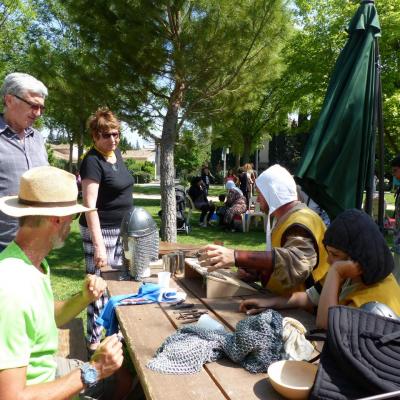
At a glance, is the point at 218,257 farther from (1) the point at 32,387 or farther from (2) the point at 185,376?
(1) the point at 32,387

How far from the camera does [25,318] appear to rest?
1.39 meters

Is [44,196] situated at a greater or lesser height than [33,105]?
lesser

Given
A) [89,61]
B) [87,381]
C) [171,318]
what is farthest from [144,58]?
[87,381]

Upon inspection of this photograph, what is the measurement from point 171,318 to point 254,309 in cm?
43

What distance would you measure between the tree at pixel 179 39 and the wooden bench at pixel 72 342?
14.8 feet

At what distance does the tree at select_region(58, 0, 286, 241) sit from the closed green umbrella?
337cm

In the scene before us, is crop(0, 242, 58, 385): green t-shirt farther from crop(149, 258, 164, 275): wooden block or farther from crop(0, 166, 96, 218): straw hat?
crop(149, 258, 164, 275): wooden block

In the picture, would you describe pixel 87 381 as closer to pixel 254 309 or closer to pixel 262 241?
pixel 254 309

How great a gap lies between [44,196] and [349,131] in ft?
7.60

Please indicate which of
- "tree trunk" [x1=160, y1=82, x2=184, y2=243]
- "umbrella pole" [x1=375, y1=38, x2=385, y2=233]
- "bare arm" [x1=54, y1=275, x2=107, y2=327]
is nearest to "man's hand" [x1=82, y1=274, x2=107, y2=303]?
"bare arm" [x1=54, y1=275, x2=107, y2=327]

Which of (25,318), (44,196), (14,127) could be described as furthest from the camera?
(14,127)

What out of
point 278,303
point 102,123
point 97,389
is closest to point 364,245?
point 278,303

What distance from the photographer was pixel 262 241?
927 cm

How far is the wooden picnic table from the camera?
4.87 ft
